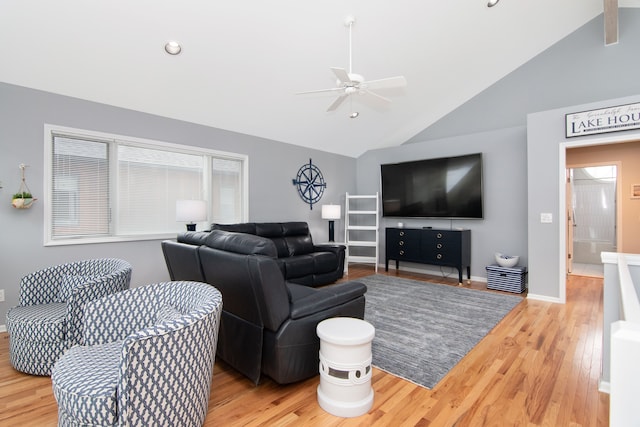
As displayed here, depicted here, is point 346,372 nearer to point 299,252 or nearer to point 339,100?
point 339,100

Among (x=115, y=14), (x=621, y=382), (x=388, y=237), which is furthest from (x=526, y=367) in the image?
(x=115, y=14)

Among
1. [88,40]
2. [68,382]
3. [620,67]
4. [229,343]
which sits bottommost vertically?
[229,343]

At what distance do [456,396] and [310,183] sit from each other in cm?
445

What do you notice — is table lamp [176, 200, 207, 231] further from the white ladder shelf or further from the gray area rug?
the white ladder shelf

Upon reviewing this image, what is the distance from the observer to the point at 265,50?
351 cm

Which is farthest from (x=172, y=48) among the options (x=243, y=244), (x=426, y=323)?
(x=426, y=323)

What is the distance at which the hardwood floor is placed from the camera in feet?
5.95

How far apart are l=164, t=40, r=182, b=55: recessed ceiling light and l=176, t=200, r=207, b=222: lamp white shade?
1.62 metres

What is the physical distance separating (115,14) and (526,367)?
449 cm

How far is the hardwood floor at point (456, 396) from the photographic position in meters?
1.81

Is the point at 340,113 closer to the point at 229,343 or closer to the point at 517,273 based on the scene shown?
the point at 517,273

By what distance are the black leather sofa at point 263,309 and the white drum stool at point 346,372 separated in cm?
23

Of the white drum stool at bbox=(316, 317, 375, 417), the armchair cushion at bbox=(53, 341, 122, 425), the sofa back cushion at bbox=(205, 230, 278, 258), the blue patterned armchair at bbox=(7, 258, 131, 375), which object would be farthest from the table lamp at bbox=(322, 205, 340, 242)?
the armchair cushion at bbox=(53, 341, 122, 425)

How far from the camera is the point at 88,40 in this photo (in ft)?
9.50
